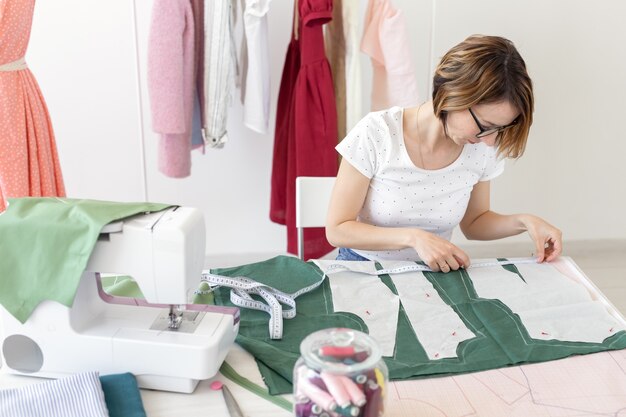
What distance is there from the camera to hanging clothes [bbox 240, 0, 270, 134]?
2.48 meters

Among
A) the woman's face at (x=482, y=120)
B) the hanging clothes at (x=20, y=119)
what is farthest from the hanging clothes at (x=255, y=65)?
the woman's face at (x=482, y=120)

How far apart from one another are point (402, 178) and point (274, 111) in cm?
141

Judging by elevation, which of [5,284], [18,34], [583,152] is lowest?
[583,152]

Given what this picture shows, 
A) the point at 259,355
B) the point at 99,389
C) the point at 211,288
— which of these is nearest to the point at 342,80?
the point at 211,288

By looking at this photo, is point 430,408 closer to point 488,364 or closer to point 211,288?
point 488,364

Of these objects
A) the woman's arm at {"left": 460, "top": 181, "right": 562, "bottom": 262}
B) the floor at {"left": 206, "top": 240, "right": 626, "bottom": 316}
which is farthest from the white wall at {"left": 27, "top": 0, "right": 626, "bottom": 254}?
the woman's arm at {"left": 460, "top": 181, "right": 562, "bottom": 262}

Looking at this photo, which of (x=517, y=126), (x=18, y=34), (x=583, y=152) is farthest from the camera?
(x=583, y=152)

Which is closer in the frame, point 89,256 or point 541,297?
point 89,256

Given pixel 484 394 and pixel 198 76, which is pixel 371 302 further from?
pixel 198 76

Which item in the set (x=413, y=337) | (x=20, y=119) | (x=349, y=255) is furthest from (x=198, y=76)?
(x=413, y=337)

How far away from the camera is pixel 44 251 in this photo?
1.12 m

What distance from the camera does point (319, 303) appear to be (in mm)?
1405

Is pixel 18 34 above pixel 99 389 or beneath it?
above

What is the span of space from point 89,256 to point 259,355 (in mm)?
355
